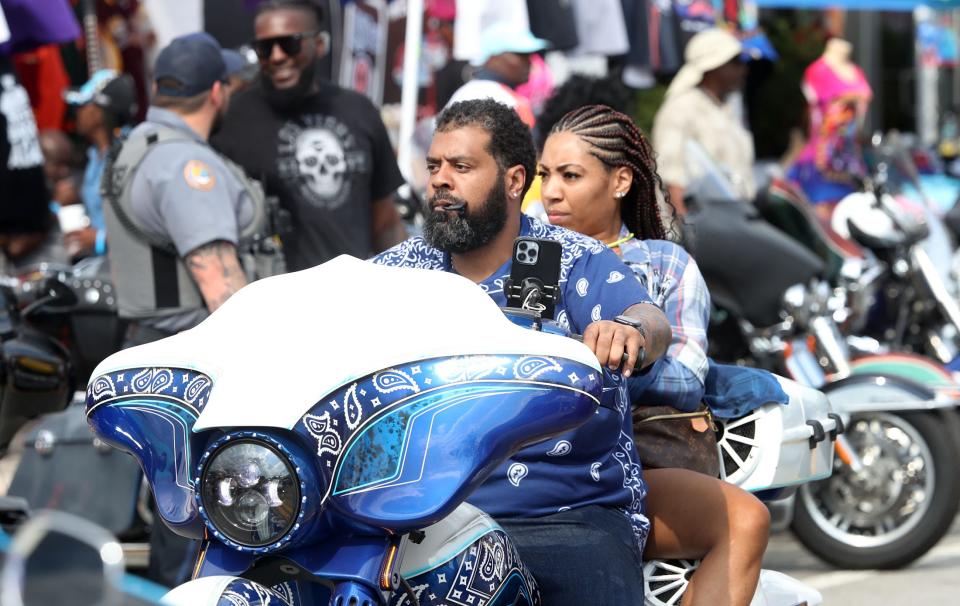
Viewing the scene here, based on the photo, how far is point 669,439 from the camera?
12.3 ft

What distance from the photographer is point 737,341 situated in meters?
6.82

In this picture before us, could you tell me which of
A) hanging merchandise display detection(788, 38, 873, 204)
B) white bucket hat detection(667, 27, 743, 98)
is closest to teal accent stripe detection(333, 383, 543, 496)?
white bucket hat detection(667, 27, 743, 98)

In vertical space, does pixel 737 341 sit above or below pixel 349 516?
below

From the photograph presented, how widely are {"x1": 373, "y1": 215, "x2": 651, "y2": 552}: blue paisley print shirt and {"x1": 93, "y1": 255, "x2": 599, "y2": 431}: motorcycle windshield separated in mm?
400

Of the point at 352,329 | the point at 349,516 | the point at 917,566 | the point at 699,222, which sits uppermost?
the point at 352,329

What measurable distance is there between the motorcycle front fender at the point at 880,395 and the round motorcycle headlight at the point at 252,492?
4.40 meters

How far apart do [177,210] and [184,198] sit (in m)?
0.04

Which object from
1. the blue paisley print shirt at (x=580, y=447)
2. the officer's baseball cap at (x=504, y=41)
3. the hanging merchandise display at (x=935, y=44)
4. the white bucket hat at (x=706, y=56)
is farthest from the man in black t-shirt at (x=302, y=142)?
the hanging merchandise display at (x=935, y=44)

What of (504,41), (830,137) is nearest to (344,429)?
(504,41)

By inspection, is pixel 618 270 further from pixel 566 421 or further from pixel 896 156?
pixel 896 156

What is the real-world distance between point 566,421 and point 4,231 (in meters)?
6.14

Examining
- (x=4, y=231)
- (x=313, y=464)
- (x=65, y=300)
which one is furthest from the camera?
(x=4, y=231)

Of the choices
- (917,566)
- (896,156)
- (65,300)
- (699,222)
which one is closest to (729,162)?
(896,156)

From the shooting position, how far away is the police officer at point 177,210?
5.14 metres
